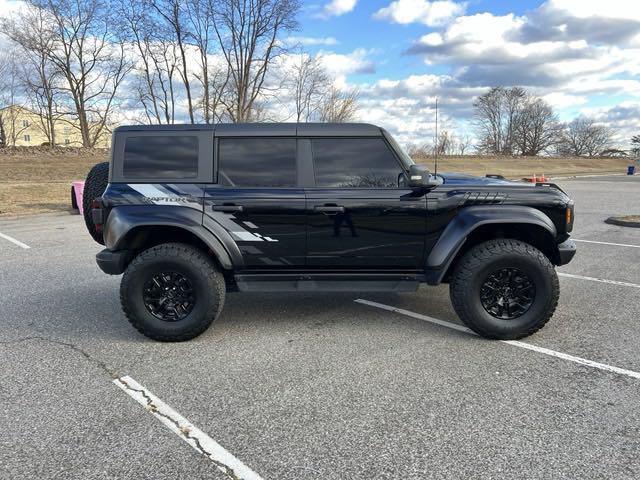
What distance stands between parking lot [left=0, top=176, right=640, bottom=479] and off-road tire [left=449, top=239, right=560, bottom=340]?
13cm

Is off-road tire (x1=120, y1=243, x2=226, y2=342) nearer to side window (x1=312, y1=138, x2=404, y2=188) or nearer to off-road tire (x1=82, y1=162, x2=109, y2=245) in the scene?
off-road tire (x1=82, y1=162, x2=109, y2=245)

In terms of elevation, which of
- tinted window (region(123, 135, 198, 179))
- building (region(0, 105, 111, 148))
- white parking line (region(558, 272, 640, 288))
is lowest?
white parking line (region(558, 272, 640, 288))

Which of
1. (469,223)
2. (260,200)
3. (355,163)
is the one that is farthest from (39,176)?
(469,223)

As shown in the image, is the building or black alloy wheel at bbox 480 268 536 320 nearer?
black alloy wheel at bbox 480 268 536 320

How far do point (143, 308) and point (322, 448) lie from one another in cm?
209

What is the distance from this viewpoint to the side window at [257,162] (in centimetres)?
397

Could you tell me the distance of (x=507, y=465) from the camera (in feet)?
7.75

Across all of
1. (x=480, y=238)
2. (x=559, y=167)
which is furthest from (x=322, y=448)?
(x=559, y=167)

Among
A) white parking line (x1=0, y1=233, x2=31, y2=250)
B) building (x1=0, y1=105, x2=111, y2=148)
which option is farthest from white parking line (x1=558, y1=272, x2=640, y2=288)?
building (x1=0, y1=105, x2=111, y2=148)

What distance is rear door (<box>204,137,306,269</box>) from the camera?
12.8 feet

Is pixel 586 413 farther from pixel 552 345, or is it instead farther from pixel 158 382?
pixel 158 382

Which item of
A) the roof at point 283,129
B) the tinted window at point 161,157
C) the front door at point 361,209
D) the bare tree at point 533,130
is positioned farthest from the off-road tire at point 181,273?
the bare tree at point 533,130

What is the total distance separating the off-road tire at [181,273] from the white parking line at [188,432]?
24.8 inches

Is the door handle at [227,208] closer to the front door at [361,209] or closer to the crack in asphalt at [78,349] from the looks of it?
the front door at [361,209]
